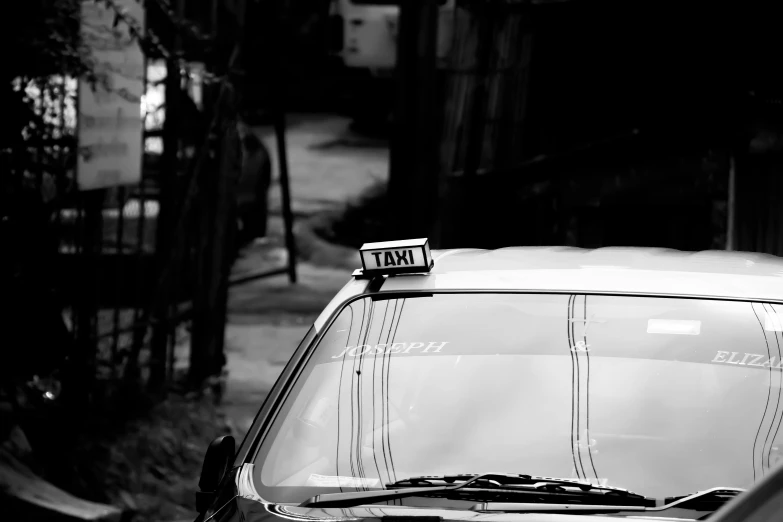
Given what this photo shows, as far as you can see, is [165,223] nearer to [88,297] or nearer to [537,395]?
[88,297]

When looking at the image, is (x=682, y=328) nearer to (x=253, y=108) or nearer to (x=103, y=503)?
(x=103, y=503)

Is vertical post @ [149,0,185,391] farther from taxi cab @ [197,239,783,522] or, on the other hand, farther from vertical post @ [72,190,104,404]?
taxi cab @ [197,239,783,522]

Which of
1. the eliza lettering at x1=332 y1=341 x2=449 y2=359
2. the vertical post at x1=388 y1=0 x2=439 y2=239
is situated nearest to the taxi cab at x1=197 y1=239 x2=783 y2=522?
the eliza lettering at x1=332 y1=341 x2=449 y2=359

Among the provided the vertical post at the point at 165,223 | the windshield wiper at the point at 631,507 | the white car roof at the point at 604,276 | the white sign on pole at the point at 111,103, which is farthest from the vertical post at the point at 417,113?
the windshield wiper at the point at 631,507

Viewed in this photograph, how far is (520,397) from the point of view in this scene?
3.26 meters

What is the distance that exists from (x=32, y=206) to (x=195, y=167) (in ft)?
7.57

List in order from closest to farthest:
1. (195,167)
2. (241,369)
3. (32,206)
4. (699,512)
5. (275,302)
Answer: (699,512)
(32,206)
(195,167)
(241,369)
(275,302)

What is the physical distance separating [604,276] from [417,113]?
848 centimetres

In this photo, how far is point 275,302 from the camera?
531 inches

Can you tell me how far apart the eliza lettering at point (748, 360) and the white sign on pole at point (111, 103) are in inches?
178

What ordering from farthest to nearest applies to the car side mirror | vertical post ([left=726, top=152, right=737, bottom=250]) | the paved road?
the paved road, vertical post ([left=726, top=152, right=737, bottom=250]), the car side mirror

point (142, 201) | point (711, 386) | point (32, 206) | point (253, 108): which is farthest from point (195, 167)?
point (711, 386)

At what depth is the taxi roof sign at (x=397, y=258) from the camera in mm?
3463

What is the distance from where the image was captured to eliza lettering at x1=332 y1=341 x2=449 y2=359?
135 inches
